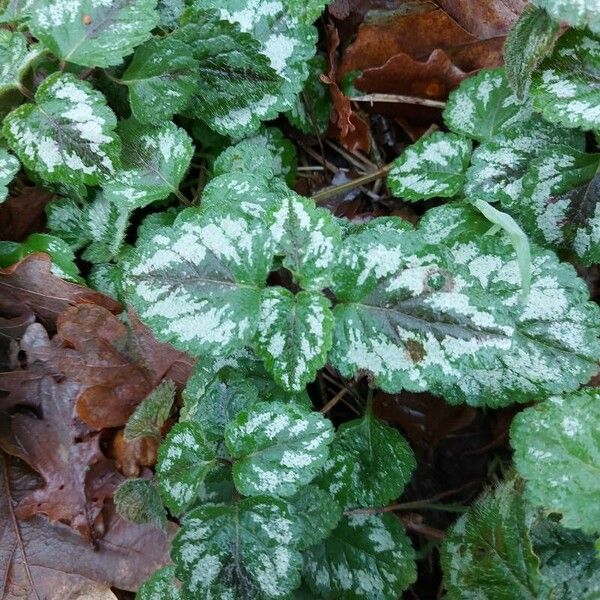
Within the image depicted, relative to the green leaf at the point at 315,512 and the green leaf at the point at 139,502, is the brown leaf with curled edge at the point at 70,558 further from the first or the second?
the green leaf at the point at 315,512

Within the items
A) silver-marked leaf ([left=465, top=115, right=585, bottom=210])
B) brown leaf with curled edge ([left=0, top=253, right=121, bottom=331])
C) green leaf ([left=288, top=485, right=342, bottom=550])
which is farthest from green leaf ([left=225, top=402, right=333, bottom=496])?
silver-marked leaf ([left=465, top=115, right=585, bottom=210])

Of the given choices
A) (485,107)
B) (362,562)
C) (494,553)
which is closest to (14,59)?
(485,107)

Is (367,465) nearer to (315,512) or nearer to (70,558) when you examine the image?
(315,512)

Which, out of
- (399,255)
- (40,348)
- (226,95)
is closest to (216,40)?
(226,95)

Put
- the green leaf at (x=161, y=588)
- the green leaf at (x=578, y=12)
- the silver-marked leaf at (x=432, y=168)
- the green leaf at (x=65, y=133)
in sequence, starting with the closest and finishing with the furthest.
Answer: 1. the green leaf at (x=578, y=12)
2. the green leaf at (x=161, y=588)
3. the green leaf at (x=65, y=133)
4. the silver-marked leaf at (x=432, y=168)

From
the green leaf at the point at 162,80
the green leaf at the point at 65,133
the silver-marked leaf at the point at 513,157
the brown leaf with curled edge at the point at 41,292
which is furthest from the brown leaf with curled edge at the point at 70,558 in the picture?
the silver-marked leaf at the point at 513,157

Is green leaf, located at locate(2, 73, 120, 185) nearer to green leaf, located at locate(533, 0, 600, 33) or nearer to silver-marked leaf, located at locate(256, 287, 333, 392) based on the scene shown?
silver-marked leaf, located at locate(256, 287, 333, 392)
